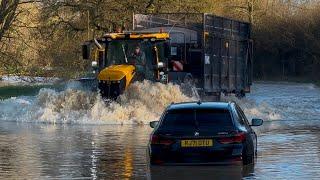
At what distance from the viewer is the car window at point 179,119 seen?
13.8 m

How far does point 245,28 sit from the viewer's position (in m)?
35.5

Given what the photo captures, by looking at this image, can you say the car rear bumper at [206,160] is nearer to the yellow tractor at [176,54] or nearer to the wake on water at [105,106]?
the wake on water at [105,106]

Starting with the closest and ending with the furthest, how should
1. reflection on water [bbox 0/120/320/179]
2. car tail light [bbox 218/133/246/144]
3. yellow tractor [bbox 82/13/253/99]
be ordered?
car tail light [bbox 218/133/246/144]
reflection on water [bbox 0/120/320/179]
yellow tractor [bbox 82/13/253/99]

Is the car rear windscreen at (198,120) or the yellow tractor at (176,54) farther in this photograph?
the yellow tractor at (176,54)

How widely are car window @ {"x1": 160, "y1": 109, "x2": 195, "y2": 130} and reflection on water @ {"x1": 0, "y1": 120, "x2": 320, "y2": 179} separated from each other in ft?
2.76

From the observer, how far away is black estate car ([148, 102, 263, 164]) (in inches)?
532

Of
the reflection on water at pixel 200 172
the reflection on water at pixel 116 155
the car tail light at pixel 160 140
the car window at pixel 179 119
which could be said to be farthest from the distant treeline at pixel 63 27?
the car tail light at pixel 160 140

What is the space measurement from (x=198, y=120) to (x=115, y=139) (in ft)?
25.2

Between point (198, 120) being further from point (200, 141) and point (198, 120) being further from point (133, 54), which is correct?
point (133, 54)

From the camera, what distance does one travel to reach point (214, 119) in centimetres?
1391

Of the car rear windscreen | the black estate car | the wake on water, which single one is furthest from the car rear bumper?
the wake on water

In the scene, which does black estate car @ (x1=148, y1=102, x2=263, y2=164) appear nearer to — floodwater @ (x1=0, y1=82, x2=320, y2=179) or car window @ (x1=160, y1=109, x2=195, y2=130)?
car window @ (x1=160, y1=109, x2=195, y2=130)

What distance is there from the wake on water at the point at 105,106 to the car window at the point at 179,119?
1335cm

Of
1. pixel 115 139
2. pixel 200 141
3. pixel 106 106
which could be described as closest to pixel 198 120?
pixel 200 141
